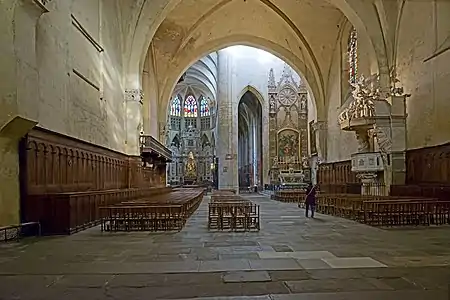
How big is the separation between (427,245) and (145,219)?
19.8 ft

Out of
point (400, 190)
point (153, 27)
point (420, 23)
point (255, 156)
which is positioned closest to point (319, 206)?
point (400, 190)

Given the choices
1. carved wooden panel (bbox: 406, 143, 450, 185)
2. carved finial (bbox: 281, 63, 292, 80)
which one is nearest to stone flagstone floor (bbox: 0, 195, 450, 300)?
carved wooden panel (bbox: 406, 143, 450, 185)

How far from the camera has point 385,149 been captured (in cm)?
1688

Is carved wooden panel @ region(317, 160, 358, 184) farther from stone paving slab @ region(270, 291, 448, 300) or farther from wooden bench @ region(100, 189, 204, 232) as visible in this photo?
stone paving slab @ region(270, 291, 448, 300)

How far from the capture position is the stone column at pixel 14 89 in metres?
8.55

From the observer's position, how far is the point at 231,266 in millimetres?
5887

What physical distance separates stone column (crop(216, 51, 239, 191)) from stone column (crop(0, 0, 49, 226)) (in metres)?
29.5

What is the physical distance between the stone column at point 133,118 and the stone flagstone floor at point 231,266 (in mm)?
11240

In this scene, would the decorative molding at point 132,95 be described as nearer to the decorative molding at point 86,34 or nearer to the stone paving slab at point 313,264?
the decorative molding at point 86,34

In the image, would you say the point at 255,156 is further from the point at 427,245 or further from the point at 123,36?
the point at 427,245

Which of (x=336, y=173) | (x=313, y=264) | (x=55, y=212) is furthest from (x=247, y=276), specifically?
(x=336, y=173)

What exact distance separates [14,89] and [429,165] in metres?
13.0

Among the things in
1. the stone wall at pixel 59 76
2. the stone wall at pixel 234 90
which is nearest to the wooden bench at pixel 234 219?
the stone wall at pixel 59 76

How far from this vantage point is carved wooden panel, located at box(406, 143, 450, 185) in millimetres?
14375
